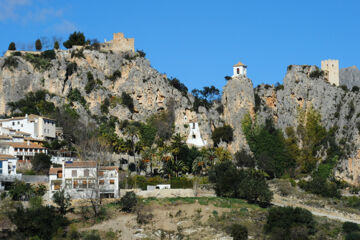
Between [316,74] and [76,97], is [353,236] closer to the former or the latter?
[316,74]

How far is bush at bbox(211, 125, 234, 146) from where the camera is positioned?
10712cm

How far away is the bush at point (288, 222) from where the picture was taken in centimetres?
6284

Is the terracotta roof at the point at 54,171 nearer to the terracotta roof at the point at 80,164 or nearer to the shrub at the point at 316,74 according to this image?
the terracotta roof at the point at 80,164

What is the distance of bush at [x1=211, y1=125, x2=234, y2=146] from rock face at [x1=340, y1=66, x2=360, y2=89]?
32.9 metres

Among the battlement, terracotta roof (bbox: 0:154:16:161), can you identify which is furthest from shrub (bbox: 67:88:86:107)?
terracotta roof (bbox: 0:154:16:161)

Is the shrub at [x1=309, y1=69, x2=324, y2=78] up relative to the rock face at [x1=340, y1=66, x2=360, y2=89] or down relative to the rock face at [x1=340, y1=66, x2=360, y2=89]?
down

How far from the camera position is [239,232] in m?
62.7

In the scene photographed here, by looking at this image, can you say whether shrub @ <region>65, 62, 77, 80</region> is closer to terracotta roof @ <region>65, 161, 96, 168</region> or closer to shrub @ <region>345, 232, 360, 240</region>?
terracotta roof @ <region>65, 161, 96, 168</region>

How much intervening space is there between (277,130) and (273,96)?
33.6ft

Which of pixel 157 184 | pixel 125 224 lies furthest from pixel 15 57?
pixel 125 224

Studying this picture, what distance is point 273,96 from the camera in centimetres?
11506

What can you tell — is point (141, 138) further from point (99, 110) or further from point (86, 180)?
point (86, 180)

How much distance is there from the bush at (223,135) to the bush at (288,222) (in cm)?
4100

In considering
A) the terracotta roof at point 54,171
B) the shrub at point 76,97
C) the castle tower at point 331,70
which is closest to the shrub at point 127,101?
the shrub at point 76,97
